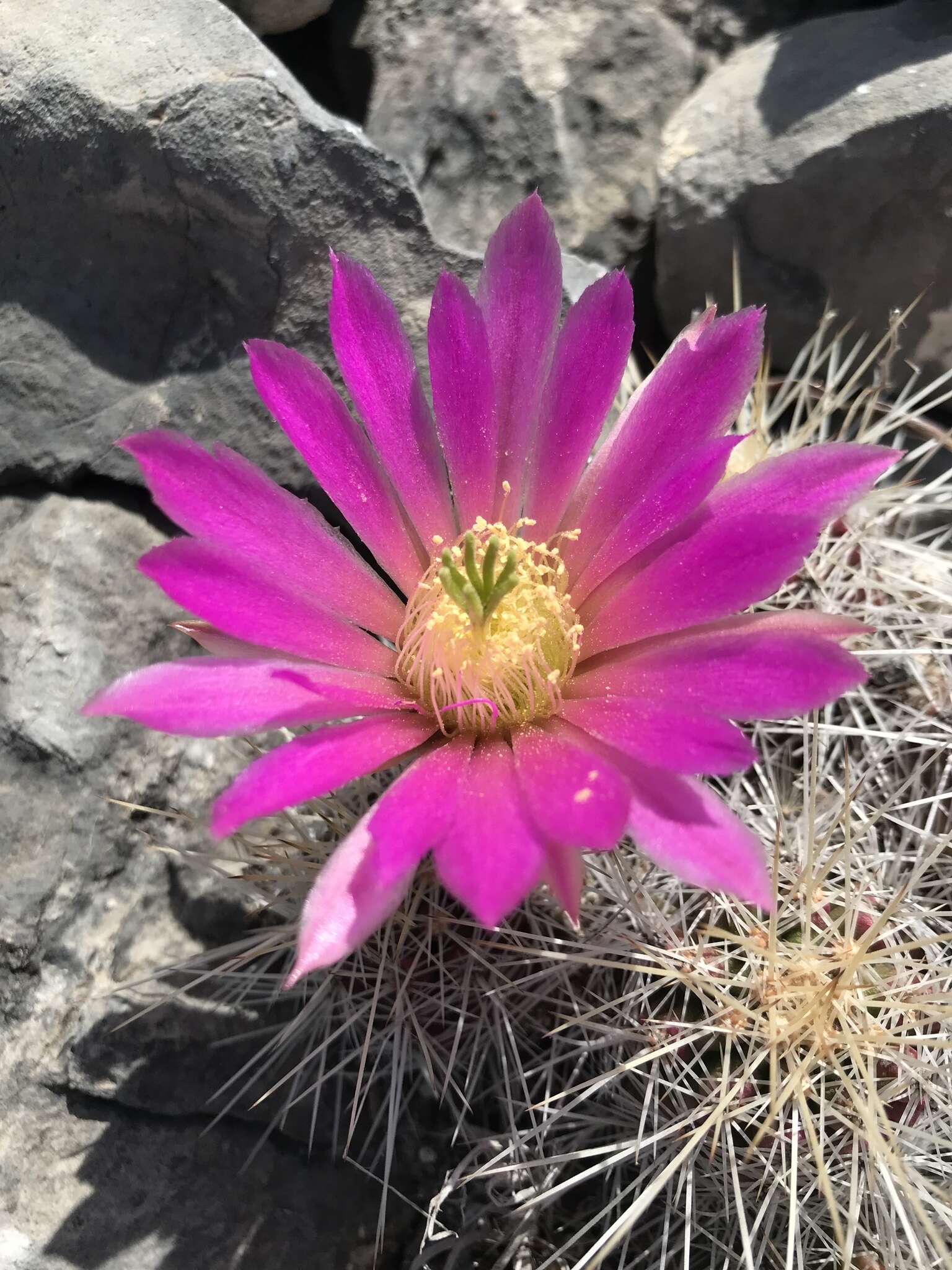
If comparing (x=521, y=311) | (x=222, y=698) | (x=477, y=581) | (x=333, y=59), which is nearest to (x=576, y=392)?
(x=521, y=311)

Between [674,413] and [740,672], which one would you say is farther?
[674,413]

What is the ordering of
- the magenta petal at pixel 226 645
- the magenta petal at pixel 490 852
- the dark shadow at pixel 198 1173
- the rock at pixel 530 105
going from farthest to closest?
the rock at pixel 530 105 → the dark shadow at pixel 198 1173 → the magenta petal at pixel 226 645 → the magenta petal at pixel 490 852

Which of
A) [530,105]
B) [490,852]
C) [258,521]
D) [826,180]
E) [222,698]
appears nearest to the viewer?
[490,852]

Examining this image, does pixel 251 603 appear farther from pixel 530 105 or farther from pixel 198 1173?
pixel 530 105

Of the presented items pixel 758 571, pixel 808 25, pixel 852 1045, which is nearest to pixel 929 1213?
pixel 852 1045

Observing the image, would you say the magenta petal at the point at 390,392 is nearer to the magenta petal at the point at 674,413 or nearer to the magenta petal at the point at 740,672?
the magenta petal at the point at 674,413

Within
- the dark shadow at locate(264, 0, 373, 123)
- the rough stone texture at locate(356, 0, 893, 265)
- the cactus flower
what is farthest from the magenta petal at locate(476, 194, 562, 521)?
the dark shadow at locate(264, 0, 373, 123)

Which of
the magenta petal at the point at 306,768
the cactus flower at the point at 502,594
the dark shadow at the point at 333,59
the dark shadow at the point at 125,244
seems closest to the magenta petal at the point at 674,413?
the cactus flower at the point at 502,594
